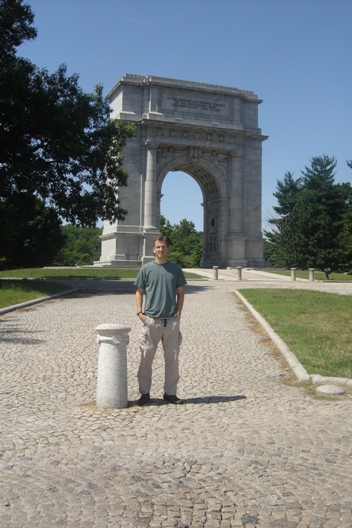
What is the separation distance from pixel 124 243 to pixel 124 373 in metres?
37.5

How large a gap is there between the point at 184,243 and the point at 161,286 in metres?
75.3

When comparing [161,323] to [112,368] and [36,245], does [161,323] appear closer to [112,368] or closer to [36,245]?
[112,368]

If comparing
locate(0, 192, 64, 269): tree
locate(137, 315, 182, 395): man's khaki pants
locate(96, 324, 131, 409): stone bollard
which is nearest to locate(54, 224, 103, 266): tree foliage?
locate(0, 192, 64, 269): tree

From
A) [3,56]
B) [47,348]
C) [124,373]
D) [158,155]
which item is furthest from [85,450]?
[158,155]

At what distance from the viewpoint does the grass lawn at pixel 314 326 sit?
7.92 metres

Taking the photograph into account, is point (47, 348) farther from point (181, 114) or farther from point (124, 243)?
point (181, 114)

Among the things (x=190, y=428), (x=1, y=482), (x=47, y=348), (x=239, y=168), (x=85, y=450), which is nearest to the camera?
(x=1, y=482)

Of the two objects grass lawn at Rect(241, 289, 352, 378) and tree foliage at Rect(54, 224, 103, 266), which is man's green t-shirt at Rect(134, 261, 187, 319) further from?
tree foliage at Rect(54, 224, 103, 266)

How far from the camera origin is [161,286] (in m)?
6.26

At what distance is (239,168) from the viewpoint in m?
47.0

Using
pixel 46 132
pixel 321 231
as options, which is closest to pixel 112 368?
pixel 46 132

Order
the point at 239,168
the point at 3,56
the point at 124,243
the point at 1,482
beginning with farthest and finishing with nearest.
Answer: the point at 239,168 → the point at 124,243 → the point at 3,56 → the point at 1,482

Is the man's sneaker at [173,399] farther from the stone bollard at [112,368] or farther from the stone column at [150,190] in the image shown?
the stone column at [150,190]

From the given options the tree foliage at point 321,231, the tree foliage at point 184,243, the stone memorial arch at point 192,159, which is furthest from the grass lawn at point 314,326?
the tree foliage at point 184,243
